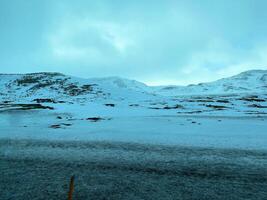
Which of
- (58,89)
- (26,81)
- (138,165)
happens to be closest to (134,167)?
(138,165)

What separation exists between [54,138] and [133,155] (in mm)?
6477

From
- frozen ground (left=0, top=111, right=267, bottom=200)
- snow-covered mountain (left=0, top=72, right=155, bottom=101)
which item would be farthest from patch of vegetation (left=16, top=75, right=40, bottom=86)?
frozen ground (left=0, top=111, right=267, bottom=200)

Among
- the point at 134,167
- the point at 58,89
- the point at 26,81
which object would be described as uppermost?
the point at 26,81

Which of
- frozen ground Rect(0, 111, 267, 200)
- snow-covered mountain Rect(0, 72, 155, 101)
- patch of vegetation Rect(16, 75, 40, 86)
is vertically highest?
patch of vegetation Rect(16, 75, 40, 86)

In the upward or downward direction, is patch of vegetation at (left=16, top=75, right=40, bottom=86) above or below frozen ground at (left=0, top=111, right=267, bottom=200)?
above

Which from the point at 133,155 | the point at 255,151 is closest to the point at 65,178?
the point at 133,155

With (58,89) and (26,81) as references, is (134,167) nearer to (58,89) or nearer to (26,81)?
(58,89)

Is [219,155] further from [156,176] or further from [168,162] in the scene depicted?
[156,176]

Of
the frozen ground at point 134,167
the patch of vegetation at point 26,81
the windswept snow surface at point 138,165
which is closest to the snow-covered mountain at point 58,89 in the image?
the patch of vegetation at point 26,81

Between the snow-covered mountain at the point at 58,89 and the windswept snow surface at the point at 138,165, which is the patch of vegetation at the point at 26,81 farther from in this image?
the windswept snow surface at the point at 138,165

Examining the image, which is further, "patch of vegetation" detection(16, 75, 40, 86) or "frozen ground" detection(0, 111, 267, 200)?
"patch of vegetation" detection(16, 75, 40, 86)

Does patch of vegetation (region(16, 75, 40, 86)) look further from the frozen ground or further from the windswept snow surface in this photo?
the frozen ground

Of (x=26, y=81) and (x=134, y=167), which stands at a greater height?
(x=26, y=81)

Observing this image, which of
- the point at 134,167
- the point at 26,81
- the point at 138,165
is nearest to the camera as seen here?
the point at 134,167
